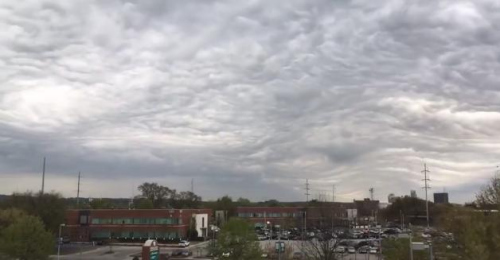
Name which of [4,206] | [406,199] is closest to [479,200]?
[4,206]

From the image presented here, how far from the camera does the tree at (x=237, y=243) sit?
46.8m

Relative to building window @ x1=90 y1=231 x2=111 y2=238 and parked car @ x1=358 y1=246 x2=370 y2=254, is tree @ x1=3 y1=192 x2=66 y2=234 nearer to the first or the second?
building window @ x1=90 y1=231 x2=111 y2=238

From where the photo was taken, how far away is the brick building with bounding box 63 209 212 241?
390 ft

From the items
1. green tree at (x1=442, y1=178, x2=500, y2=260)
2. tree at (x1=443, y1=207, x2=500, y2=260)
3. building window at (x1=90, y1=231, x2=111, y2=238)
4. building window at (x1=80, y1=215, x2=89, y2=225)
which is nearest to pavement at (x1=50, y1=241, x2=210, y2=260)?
building window at (x1=90, y1=231, x2=111, y2=238)

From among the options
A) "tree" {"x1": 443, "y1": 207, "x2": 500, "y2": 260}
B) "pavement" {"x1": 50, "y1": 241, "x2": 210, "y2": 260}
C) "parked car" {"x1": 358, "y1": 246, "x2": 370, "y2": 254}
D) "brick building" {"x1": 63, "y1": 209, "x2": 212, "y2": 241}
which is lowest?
"pavement" {"x1": 50, "y1": 241, "x2": 210, "y2": 260}

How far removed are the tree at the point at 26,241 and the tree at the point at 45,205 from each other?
4796 cm

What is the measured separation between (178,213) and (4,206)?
37268 millimetres

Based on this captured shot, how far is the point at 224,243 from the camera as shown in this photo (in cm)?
4703

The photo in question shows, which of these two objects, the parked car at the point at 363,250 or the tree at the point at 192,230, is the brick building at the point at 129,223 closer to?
the tree at the point at 192,230

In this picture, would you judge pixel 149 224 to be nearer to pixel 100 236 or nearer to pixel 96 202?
pixel 100 236

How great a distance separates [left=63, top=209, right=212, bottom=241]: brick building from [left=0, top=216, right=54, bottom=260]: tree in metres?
64.6

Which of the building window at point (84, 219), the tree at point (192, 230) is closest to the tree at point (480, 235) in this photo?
the tree at point (192, 230)

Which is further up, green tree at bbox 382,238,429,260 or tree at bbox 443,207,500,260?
tree at bbox 443,207,500,260

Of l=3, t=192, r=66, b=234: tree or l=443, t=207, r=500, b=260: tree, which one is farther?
l=3, t=192, r=66, b=234: tree
